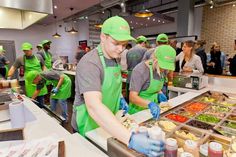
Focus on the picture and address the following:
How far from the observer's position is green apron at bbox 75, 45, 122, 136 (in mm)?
Result: 1327

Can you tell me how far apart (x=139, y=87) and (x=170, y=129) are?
0.60 m

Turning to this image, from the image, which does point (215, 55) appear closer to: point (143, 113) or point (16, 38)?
point (143, 113)

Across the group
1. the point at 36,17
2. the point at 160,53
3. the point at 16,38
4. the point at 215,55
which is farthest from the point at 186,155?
the point at 16,38

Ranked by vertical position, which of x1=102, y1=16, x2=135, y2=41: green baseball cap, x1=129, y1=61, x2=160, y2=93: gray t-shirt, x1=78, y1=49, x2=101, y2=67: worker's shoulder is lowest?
x1=129, y1=61, x2=160, y2=93: gray t-shirt

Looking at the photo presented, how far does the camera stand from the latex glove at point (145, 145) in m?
0.89

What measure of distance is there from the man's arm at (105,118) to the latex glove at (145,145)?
0.14 ft

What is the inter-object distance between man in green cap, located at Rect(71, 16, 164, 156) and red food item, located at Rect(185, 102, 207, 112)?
770mm

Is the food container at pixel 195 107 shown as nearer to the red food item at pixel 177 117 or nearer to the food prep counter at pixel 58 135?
the red food item at pixel 177 117

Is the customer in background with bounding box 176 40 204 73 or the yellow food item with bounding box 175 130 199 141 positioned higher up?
the customer in background with bounding box 176 40 204 73

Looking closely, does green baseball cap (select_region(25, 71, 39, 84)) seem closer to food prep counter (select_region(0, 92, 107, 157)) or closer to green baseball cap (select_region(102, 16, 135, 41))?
food prep counter (select_region(0, 92, 107, 157))

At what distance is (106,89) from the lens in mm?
1350

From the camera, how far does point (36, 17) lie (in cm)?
180

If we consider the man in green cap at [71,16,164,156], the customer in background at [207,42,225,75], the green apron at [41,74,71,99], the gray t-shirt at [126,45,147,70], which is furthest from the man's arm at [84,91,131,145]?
the customer in background at [207,42,225,75]

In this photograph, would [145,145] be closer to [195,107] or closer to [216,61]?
[195,107]
